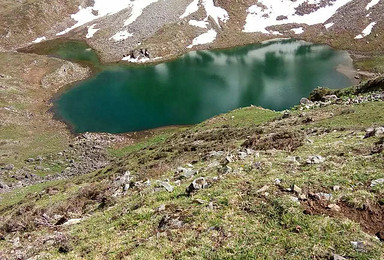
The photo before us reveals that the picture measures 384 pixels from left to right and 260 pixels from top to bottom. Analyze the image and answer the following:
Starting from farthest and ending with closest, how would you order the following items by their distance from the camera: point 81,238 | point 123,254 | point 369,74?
point 369,74 → point 81,238 → point 123,254

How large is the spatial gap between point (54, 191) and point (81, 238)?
1597cm

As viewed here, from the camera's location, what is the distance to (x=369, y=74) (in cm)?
8744

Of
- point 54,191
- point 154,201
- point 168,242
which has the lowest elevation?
point 54,191

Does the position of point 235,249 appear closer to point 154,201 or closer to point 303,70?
point 154,201

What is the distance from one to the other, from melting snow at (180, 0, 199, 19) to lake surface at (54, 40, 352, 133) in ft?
83.1

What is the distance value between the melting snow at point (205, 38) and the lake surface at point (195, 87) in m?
7.90

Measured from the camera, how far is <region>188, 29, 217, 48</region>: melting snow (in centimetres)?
11900

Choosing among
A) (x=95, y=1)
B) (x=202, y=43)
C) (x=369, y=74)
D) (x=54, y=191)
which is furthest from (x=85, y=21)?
(x=54, y=191)

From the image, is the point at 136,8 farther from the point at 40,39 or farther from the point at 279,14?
the point at 279,14

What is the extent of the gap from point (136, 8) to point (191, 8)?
2443cm

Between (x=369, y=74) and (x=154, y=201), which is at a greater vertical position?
(x=154, y=201)

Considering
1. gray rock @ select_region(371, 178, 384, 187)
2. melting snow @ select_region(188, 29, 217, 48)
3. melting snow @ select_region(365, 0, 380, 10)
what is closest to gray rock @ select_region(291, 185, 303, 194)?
gray rock @ select_region(371, 178, 384, 187)

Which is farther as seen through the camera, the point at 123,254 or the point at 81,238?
the point at 81,238

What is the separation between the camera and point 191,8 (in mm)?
131125
